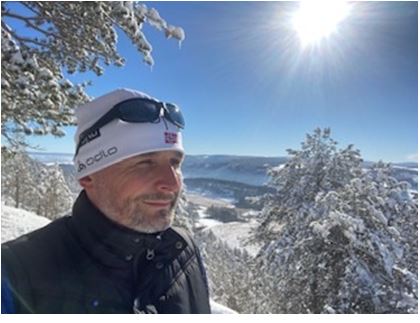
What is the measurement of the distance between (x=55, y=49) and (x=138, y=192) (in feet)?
6.15

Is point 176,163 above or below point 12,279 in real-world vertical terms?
above

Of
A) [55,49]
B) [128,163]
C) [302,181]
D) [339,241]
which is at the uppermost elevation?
[55,49]

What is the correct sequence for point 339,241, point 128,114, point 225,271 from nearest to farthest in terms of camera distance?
point 128,114, point 339,241, point 225,271

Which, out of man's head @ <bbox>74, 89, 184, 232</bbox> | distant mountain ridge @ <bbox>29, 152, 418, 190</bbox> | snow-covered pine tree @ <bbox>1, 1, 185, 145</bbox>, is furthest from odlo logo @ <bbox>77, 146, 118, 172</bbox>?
snow-covered pine tree @ <bbox>1, 1, 185, 145</bbox>

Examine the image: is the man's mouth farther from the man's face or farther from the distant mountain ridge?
the distant mountain ridge

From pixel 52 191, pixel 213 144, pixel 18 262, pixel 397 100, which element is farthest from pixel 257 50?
pixel 52 191

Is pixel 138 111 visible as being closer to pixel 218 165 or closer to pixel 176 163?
pixel 176 163

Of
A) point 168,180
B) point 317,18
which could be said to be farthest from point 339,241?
point 168,180

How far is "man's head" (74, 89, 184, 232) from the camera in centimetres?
119

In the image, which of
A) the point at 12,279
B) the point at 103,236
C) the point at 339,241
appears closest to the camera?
the point at 12,279

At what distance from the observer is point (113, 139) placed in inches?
47.8

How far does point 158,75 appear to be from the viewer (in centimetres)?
228

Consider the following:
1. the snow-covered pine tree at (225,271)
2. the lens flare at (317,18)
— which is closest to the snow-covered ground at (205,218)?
the lens flare at (317,18)

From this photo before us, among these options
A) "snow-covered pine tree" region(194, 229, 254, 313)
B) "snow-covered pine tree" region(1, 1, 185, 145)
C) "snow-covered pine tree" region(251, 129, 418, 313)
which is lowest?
"snow-covered pine tree" region(194, 229, 254, 313)
